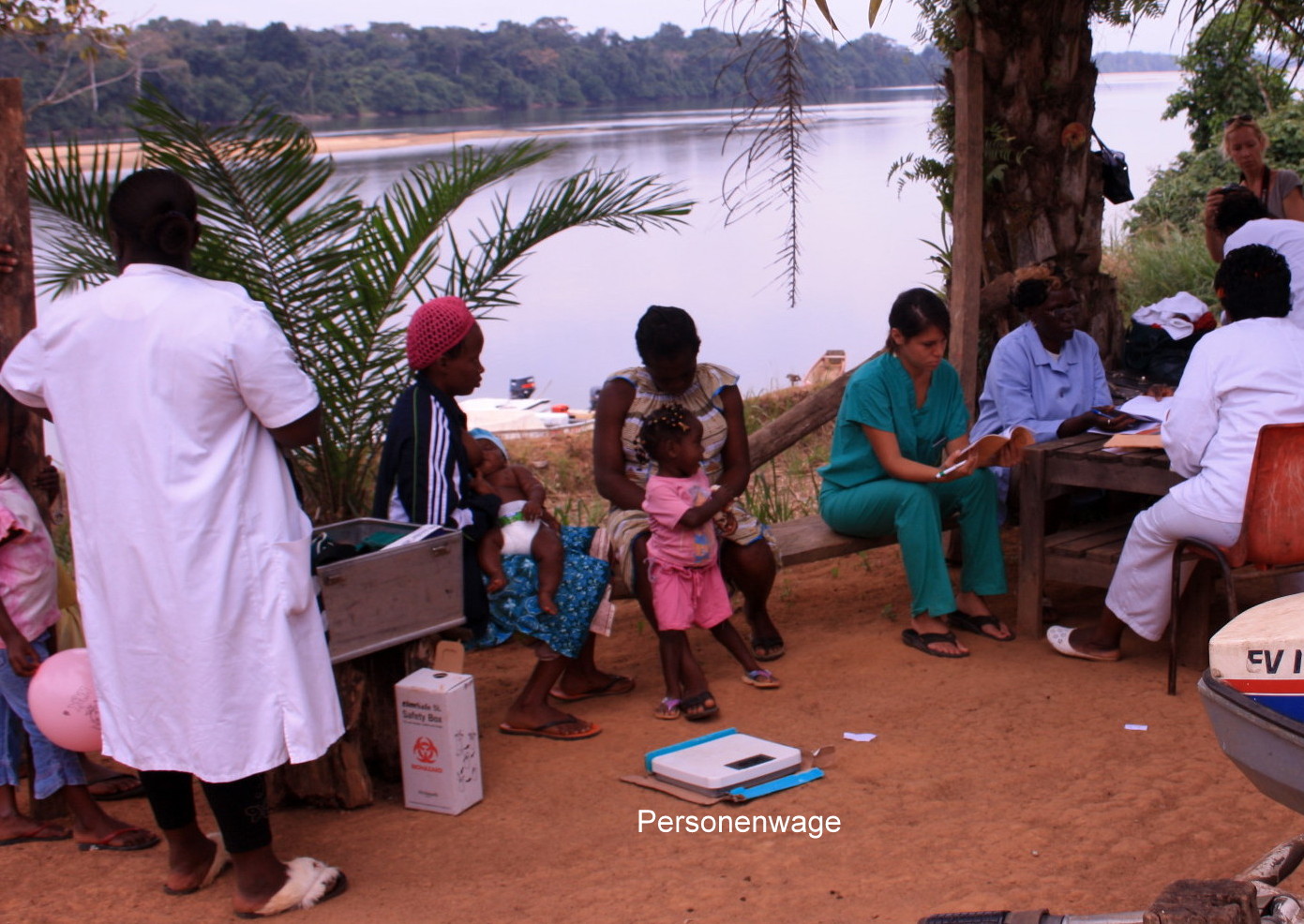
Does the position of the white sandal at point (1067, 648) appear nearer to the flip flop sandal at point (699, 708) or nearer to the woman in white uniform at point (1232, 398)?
the woman in white uniform at point (1232, 398)

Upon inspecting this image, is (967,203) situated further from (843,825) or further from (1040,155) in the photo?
(843,825)

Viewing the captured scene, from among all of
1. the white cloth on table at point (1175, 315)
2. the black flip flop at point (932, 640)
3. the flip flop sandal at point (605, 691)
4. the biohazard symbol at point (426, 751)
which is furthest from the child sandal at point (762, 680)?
the white cloth on table at point (1175, 315)

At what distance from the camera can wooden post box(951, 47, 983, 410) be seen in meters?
5.67

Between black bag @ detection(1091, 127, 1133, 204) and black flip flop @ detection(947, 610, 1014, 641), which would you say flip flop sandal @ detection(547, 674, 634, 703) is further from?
black bag @ detection(1091, 127, 1133, 204)

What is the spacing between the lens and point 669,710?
4430 millimetres

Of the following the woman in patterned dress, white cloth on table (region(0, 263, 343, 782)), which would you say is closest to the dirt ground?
the woman in patterned dress

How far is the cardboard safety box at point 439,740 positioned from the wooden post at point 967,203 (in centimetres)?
301

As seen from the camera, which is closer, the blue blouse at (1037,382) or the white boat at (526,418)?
the blue blouse at (1037,382)

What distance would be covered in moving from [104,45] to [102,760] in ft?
19.4

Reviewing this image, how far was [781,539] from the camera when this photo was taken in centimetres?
515

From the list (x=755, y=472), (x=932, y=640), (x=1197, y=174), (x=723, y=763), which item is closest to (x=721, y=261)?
(x=1197, y=174)

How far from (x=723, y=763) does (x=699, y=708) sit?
0.49 metres

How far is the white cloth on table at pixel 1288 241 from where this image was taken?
517 cm

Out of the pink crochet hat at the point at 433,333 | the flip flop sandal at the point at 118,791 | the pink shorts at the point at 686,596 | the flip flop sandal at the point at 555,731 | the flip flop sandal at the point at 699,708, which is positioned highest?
the pink crochet hat at the point at 433,333
